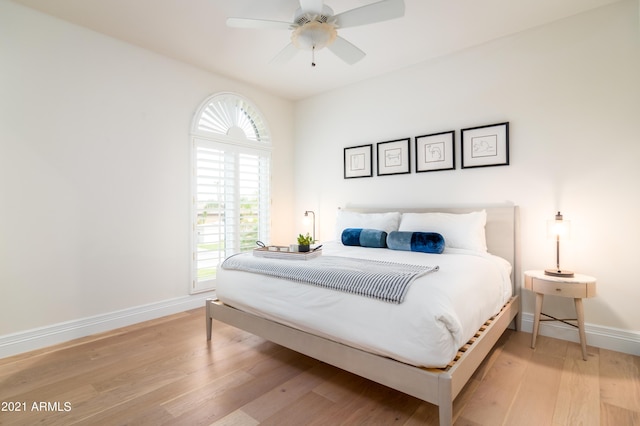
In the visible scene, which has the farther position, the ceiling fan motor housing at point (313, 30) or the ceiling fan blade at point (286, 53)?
the ceiling fan blade at point (286, 53)

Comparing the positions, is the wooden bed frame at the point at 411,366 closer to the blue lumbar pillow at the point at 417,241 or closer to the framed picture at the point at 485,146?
the framed picture at the point at 485,146

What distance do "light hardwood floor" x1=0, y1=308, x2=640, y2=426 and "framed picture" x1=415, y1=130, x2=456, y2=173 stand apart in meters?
1.84

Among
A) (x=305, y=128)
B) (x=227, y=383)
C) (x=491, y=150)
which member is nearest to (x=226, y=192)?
(x=305, y=128)

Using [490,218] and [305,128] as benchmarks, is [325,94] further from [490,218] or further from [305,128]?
[490,218]

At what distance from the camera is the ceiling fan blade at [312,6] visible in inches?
83.5

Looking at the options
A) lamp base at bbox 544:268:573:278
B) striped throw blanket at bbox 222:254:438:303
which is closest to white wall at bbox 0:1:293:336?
striped throw blanket at bbox 222:254:438:303

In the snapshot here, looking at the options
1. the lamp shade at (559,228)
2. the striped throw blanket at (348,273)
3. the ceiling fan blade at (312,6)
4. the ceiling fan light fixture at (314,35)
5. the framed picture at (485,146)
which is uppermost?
the ceiling fan blade at (312,6)

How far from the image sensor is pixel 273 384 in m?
2.09

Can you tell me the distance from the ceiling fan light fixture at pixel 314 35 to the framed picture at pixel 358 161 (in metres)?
1.80

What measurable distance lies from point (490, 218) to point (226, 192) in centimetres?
298

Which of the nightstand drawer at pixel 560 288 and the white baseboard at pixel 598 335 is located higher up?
the nightstand drawer at pixel 560 288

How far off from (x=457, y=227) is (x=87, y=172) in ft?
11.4

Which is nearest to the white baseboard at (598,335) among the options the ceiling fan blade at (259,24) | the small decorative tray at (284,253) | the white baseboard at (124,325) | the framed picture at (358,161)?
the white baseboard at (124,325)

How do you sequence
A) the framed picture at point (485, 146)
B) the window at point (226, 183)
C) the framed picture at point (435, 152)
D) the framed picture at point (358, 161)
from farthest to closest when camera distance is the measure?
the framed picture at point (358, 161)
the window at point (226, 183)
the framed picture at point (435, 152)
the framed picture at point (485, 146)
